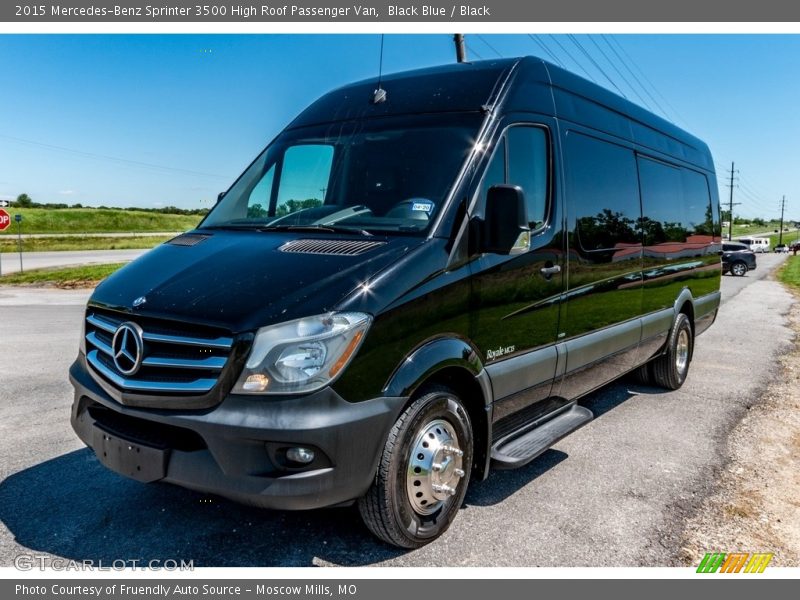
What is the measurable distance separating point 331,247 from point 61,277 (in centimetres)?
2356

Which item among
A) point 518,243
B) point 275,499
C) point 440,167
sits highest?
point 440,167

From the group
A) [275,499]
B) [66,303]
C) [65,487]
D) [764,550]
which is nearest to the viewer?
[275,499]

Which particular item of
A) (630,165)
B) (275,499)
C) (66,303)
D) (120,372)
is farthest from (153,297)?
(66,303)

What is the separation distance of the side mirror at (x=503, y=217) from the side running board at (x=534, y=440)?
1224 mm

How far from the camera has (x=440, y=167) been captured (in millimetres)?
3705

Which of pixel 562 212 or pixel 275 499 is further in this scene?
pixel 562 212

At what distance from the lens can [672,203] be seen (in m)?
6.78

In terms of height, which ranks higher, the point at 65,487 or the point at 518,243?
the point at 518,243

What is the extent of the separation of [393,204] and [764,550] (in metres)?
2.81

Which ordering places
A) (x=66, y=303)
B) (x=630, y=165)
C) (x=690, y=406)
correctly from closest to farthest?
(x=630, y=165) → (x=690, y=406) → (x=66, y=303)

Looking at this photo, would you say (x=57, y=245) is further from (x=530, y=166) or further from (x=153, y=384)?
(x=153, y=384)

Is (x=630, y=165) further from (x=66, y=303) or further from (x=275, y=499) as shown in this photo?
(x=66, y=303)

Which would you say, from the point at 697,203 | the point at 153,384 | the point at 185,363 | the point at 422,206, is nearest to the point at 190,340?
the point at 185,363

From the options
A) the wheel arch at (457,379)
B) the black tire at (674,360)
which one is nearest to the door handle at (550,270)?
the wheel arch at (457,379)
